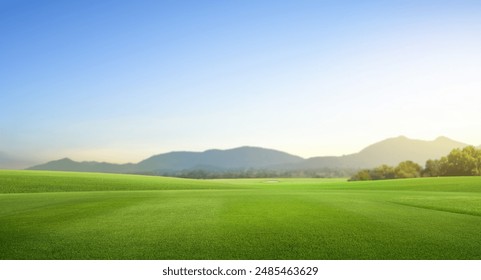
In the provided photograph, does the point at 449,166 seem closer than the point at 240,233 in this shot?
No

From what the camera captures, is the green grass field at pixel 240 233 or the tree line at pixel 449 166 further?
the tree line at pixel 449 166

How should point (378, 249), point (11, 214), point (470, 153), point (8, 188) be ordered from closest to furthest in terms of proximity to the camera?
point (378, 249) < point (11, 214) < point (8, 188) < point (470, 153)

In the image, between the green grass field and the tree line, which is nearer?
the green grass field

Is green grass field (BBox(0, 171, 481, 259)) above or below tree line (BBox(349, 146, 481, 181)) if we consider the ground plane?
below

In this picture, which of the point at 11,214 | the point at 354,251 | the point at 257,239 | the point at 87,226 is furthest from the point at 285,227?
the point at 11,214

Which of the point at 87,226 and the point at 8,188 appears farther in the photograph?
the point at 8,188

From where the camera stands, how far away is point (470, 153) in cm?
7912

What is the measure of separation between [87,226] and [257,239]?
5.51 metres

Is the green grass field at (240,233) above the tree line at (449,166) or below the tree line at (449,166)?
below

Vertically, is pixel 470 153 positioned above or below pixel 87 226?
above

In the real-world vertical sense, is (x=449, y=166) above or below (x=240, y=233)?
above
